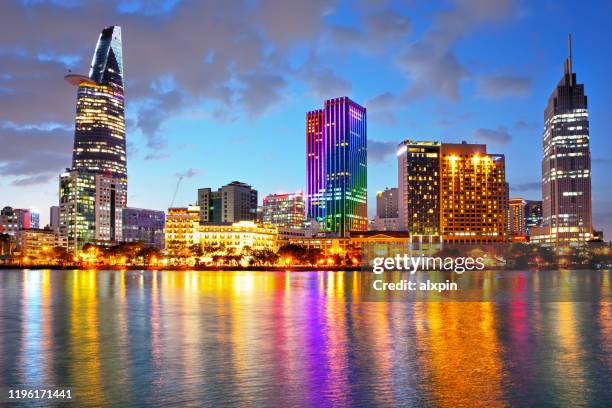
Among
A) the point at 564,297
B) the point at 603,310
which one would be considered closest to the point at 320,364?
the point at 603,310

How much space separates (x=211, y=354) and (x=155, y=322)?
64.4 feet

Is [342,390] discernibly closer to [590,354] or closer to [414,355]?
[414,355]

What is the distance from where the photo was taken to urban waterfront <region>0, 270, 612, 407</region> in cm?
2731

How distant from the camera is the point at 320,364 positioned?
3434 centimetres

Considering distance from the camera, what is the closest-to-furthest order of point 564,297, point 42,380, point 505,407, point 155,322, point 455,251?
point 505,407, point 42,380, point 155,322, point 564,297, point 455,251

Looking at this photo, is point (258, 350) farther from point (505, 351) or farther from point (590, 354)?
point (590, 354)

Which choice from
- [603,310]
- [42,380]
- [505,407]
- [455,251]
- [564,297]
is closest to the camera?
A: [505,407]

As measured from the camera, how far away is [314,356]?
3716cm

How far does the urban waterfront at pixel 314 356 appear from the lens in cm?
2731

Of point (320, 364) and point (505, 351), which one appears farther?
point (505, 351)

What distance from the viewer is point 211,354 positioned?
3731cm

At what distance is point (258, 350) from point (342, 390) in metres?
11.8

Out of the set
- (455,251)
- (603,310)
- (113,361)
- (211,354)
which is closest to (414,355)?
(211,354)

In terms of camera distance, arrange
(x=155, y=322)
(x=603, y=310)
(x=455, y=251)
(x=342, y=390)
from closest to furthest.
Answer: (x=342, y=390), (x=155, y=322), (x=603, y=310), (x=455, y=251)
